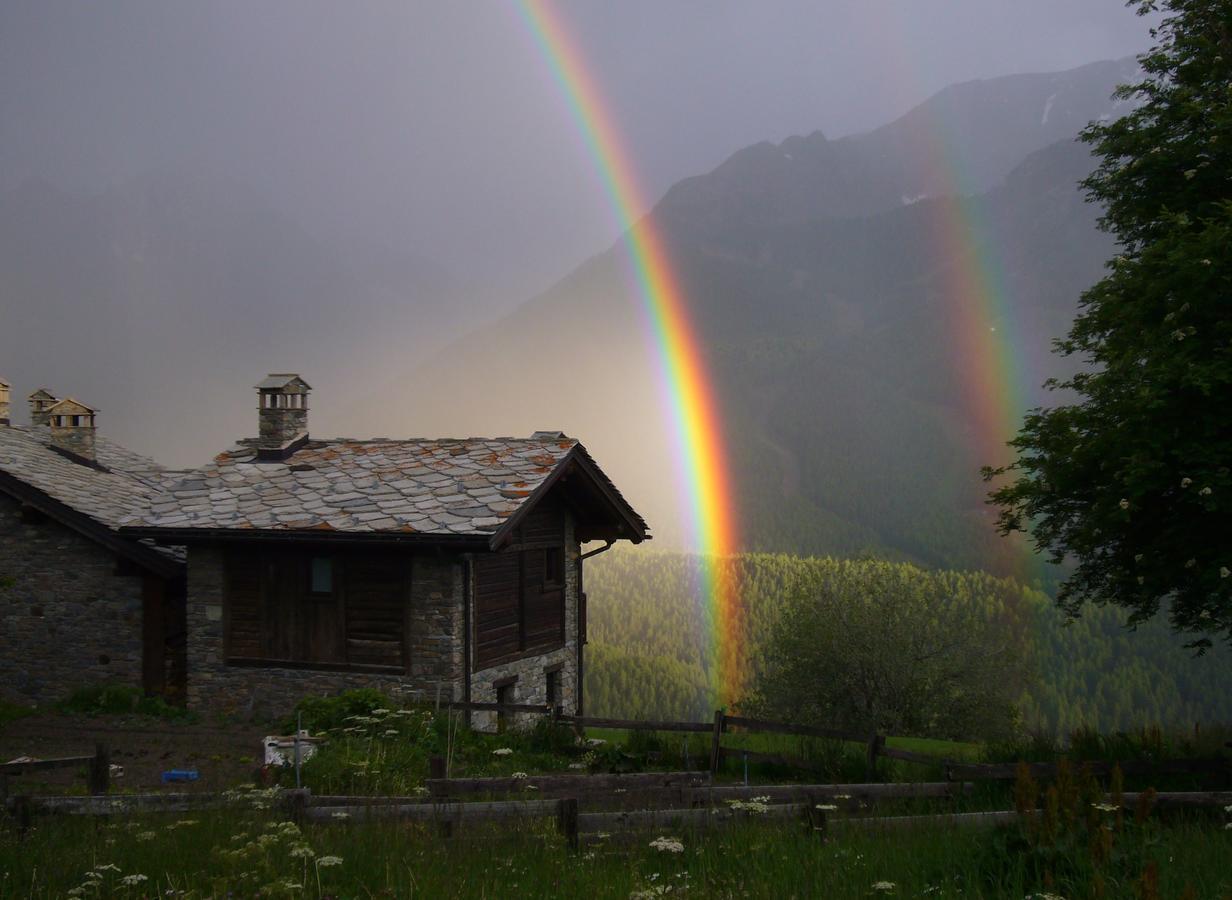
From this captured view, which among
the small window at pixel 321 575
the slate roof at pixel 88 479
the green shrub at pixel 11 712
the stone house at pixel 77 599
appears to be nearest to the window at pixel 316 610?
the small window at pixel 321 575

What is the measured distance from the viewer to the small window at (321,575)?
62.8 ft

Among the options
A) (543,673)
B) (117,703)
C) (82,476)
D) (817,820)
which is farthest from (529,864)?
(82,476)

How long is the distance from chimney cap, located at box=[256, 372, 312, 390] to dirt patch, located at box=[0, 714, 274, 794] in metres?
7.69

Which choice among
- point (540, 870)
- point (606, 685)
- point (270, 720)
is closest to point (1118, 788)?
point (540, 870)

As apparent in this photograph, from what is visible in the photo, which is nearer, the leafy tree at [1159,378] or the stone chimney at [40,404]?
the leafy tree at [1159,378]

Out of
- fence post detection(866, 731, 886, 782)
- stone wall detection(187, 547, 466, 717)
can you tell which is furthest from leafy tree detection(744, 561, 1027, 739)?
stone wall detection(187, 547, 466, 717)

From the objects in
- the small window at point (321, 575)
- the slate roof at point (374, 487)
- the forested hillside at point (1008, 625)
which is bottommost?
the forested hillside at point (1008, 625)

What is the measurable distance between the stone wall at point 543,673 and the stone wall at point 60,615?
7.45 metres

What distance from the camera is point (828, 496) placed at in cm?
16162

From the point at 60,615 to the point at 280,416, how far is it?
6108 mm

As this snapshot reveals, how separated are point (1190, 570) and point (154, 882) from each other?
1363 centimetres

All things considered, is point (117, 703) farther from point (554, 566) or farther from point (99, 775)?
point (99, 775)

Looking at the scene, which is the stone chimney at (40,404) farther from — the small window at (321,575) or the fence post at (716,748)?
the fence post at (716,748)

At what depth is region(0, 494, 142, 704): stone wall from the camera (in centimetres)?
2083
